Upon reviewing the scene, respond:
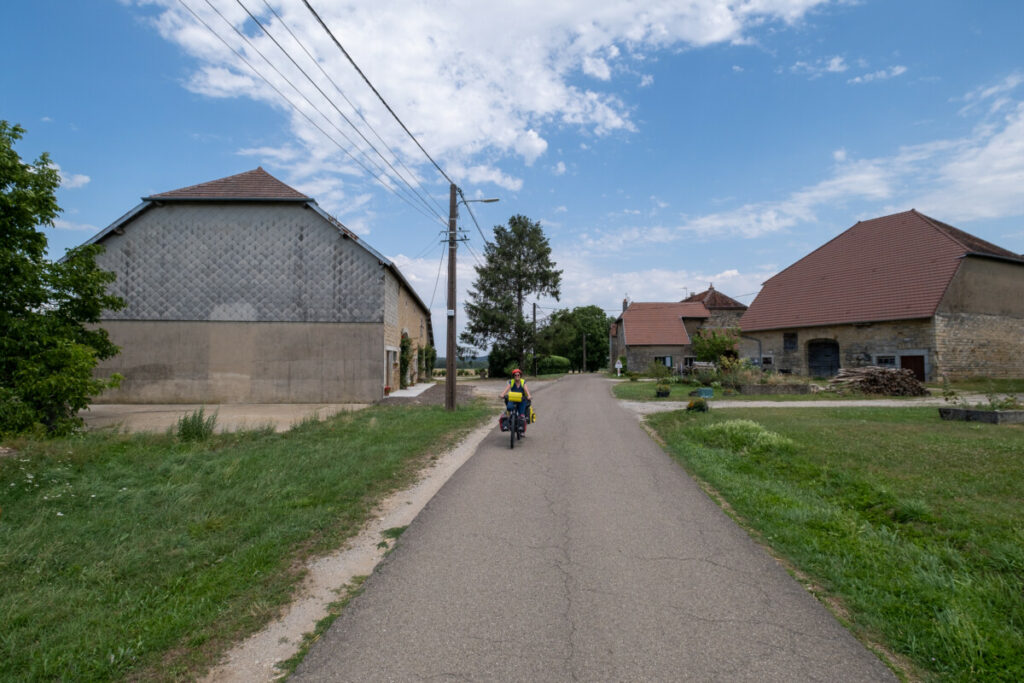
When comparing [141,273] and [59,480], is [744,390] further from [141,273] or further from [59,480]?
[141,273]

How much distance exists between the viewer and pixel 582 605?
3.73 m

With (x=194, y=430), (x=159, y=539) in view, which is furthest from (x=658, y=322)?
(x=159, y=539)

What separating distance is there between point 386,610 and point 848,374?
26218mm

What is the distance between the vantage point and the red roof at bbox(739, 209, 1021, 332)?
27.0 meters

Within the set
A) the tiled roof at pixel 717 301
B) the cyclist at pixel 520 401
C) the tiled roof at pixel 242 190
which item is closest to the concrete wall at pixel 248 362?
the tiled roof at pixel 242 190

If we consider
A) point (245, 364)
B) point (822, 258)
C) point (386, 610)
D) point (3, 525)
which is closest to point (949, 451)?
point (386, 610)

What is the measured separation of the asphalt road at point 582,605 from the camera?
296 centimetres

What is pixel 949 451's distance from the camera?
8547 mm

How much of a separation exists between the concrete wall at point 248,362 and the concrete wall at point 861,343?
25.4m

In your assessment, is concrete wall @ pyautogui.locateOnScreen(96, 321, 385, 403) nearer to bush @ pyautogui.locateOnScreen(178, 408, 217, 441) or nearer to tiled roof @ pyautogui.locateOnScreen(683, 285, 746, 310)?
bush @ pyautogui.locateOnScreen(178, 408, 217, 441)

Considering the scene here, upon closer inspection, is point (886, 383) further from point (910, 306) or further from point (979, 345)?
point (979, 345)

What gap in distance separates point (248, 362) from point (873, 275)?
32.3m

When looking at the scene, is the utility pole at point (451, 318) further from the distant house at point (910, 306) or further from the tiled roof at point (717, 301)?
the tiled roof at point (717, 301)

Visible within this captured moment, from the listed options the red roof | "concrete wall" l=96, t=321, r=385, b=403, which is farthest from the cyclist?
the red roof
